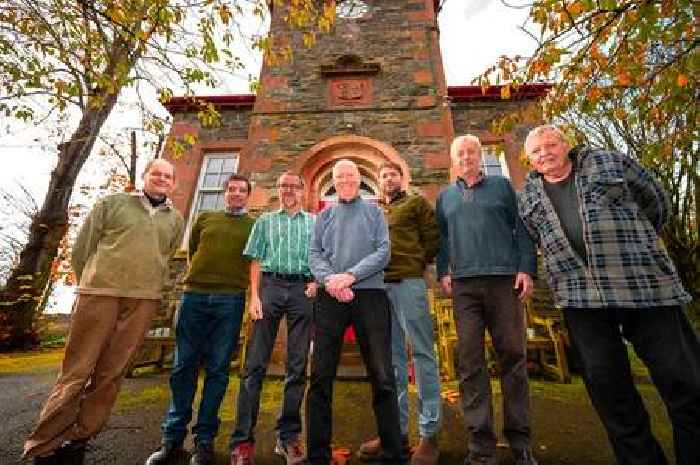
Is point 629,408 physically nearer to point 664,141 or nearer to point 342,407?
point 342,407

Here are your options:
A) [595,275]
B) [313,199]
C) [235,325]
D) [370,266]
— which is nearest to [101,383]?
[235,325]

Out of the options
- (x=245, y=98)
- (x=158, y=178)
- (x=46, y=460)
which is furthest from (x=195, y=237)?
(x=245, y=98)

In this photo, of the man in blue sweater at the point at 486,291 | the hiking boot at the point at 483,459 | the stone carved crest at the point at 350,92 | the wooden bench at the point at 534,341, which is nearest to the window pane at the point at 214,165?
the stone carved crest at the point at 350,92

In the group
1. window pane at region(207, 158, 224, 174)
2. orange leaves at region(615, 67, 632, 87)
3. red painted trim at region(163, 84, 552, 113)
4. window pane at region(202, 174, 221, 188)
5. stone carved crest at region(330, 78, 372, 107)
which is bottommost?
orange leaves at region(615, 67, 632, 87)

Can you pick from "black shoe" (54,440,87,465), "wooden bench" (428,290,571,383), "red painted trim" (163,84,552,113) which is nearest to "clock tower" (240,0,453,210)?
"red painted trim" (163,84,552,113)

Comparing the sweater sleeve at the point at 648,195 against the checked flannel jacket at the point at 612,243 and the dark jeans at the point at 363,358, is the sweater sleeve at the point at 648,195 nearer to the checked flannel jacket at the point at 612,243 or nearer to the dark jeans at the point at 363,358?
the checked flannel jacket at the point at 612,243

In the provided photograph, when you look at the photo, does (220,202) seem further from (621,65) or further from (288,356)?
(621,65)

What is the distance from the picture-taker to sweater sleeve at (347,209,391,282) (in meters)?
2.18

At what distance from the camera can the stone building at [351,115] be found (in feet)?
21.6

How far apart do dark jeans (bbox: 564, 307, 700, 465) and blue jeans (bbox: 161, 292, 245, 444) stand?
223 centimetres

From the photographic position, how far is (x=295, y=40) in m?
7.89

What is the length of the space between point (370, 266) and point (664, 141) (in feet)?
13.6

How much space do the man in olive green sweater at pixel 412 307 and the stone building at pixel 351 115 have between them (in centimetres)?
334

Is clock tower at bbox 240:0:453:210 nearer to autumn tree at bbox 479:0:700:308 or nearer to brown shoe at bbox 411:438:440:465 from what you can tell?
autumn tree at bbox 479:0:700:308
